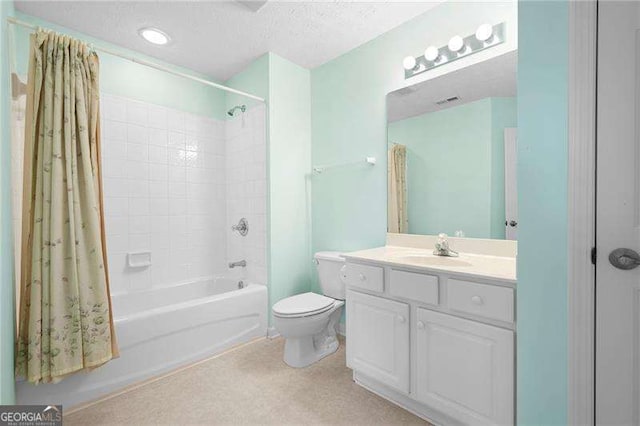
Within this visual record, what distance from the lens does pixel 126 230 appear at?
239 cm

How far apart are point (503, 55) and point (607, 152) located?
37.6 inches

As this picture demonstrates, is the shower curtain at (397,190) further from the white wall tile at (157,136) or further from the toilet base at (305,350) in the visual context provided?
the white wall tile at (157,136)

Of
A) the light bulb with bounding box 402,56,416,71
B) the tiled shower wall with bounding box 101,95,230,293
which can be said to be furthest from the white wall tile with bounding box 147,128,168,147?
the light bulb with bounding box 402,56,416,71

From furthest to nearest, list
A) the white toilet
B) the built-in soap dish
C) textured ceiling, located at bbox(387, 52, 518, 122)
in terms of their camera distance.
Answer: the built-in soap dish → the white toilet → textured ceiling, located at bbox(387, 52, 518, 122)

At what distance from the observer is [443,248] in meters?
1.72

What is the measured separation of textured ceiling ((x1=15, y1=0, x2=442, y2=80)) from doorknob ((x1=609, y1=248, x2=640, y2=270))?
176 centimetres

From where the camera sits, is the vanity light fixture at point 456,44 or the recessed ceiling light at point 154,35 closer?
the vanity light fixture at point 456,44

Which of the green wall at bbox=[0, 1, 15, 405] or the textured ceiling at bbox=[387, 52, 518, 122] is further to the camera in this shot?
the textured ceiling at bbox=[387, 52, 518, 122]

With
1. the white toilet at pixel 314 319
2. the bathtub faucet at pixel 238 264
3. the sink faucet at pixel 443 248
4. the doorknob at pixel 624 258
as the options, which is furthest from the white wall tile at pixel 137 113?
the doorknob at pixel 624 258

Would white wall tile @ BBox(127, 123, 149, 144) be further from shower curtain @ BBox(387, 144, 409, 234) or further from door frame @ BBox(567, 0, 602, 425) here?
door frame @ BBox(567, 0, 602, 425)

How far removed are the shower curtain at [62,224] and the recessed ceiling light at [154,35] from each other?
66 cm

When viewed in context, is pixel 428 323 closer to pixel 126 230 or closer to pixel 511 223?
pixel 511 223

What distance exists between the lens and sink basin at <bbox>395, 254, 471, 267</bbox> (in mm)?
1599

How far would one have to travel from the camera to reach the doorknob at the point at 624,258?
2.95 feet
